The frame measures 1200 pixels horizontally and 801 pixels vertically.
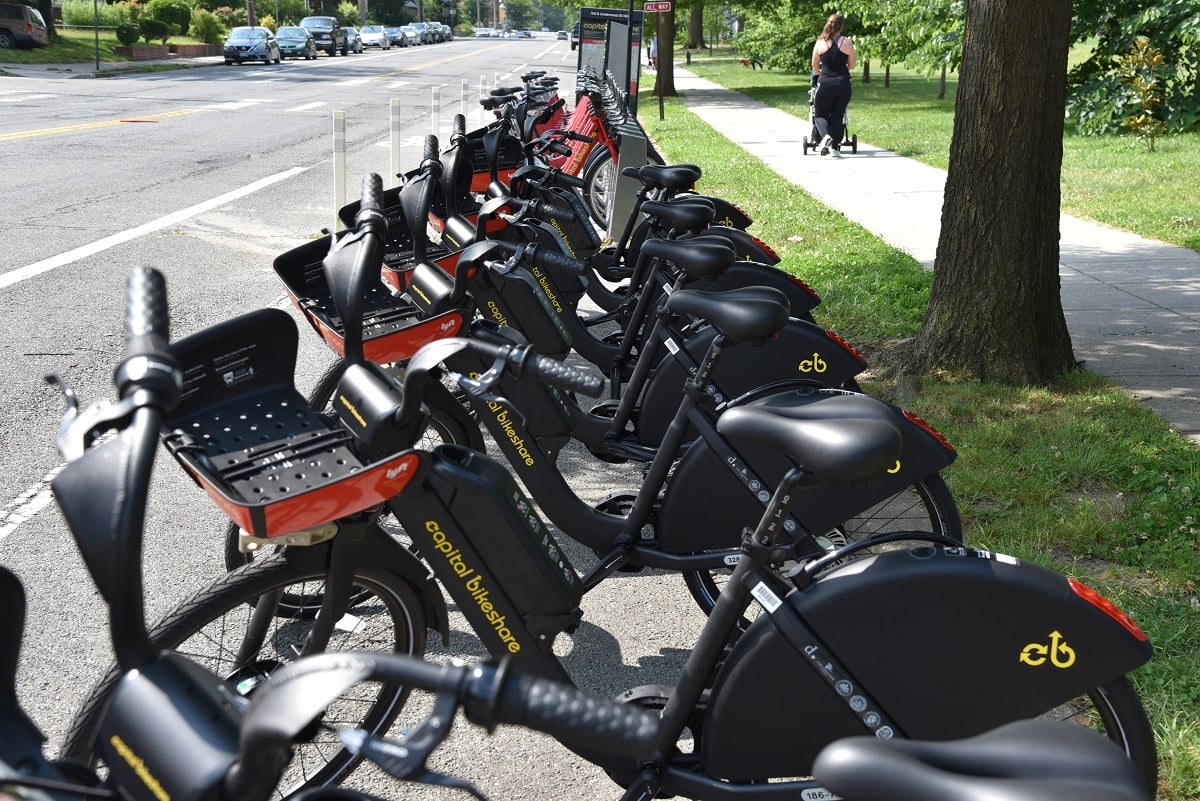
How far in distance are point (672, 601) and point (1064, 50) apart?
367 centimetres

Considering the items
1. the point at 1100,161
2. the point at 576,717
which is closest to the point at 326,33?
the point at 1100,161

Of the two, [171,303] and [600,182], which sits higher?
[600,182]

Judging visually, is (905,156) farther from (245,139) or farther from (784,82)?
(784,82)

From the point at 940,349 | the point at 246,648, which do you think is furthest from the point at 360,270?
the point at 940,349

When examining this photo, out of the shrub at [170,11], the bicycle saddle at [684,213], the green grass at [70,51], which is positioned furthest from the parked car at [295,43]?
the bicycle saddle at [684,213]

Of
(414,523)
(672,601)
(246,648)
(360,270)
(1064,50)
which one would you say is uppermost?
(1064,50)

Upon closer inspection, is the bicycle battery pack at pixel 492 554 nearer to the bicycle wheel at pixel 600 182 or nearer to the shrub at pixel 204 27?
the bicycle wheel at pixel 600 182

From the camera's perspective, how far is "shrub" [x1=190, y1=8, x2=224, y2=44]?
4834 cm

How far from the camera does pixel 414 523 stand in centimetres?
269

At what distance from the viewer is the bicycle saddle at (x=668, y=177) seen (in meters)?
5.86

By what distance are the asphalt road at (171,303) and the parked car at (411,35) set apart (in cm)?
5248

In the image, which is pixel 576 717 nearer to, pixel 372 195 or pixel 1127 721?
pixel 1127 721

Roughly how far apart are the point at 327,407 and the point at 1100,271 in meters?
7.04

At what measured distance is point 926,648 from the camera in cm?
A: 246
